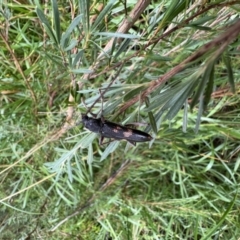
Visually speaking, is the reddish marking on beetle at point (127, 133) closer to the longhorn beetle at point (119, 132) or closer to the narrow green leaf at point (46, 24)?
the longhorn beetle at point (119, 132)

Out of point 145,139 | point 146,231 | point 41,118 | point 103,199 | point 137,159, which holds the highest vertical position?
point 145,139

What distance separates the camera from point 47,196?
133cm

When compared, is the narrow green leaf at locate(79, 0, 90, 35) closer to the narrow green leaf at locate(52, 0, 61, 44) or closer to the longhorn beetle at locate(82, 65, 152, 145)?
the narrow green leaf at locate(52, 0, 61, 44)

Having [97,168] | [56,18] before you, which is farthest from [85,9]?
[97,168]

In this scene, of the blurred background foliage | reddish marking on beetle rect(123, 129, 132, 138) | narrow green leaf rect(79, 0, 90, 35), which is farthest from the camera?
the blurred background foliage

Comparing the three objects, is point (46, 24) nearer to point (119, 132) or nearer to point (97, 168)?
point (119, 132)

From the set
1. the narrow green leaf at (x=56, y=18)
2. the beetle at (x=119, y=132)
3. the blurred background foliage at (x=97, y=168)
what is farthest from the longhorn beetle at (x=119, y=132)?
the blurred background foliage at (x=97, y=168)

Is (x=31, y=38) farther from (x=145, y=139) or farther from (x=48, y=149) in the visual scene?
(x=145, y=139)

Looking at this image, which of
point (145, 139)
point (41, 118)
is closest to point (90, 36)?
point (145, 139)

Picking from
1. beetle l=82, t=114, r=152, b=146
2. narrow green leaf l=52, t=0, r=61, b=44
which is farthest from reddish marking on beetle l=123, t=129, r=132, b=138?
narrow green leaf l=52, t=0, r=61, b=44

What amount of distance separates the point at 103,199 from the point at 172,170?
27 cm

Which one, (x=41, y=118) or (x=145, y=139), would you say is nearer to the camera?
(x=145, y=139)

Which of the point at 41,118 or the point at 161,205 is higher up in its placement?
the point at 41,118

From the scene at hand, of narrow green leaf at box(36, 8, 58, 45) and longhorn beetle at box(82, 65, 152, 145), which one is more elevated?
narrow green leaf at box(36, 8, 58, 45)
